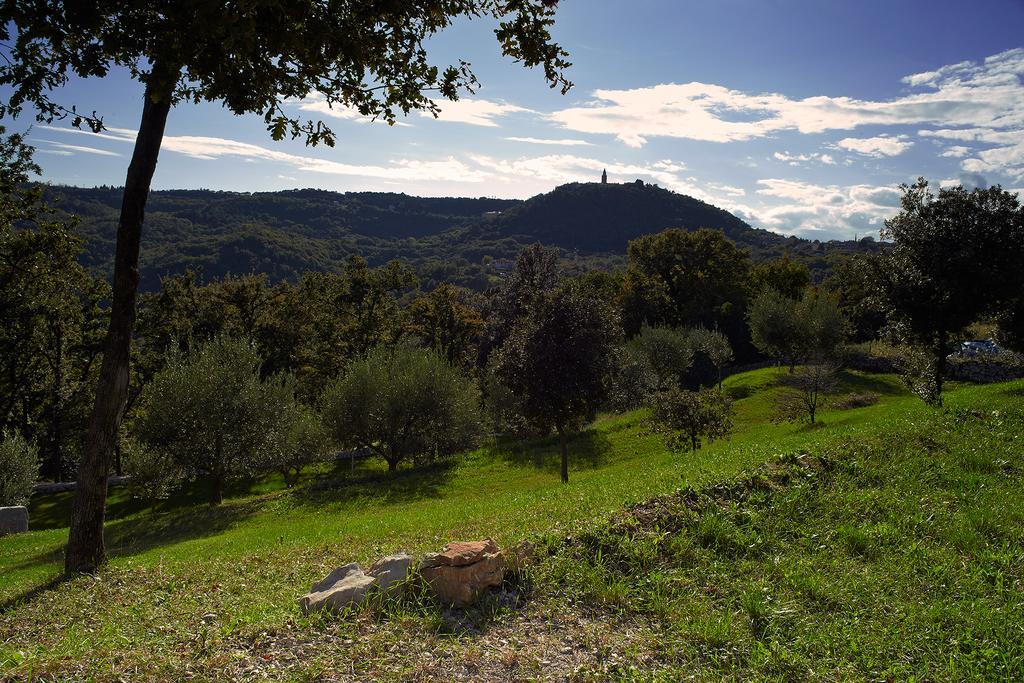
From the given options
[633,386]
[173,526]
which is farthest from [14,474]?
[633,386]

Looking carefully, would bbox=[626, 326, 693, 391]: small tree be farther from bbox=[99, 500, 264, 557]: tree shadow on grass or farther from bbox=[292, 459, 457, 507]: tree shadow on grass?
bbox=[99, 500, 264, 557]: tree shadow on grass

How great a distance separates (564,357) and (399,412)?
13.3m

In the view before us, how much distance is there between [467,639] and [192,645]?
2.87 meters

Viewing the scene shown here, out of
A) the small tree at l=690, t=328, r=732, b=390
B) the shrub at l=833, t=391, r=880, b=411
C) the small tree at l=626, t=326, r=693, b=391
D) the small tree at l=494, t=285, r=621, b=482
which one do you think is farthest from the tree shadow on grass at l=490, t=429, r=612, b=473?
the small tree at l=690, t=328, r=732, b=390

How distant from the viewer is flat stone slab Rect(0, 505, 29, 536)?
21766 mm

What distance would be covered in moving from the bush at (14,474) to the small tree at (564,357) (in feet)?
77.1

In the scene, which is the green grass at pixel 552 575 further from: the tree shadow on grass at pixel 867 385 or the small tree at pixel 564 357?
the tree shadow on grass at pixel 867 385

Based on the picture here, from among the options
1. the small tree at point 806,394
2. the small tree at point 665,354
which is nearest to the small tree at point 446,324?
the small tree at point 665,354

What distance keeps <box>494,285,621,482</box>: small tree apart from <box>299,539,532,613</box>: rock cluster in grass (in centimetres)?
1262

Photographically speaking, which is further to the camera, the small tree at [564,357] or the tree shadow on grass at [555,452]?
the tree shadow on grass at [555,452]

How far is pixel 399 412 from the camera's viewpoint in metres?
30.0

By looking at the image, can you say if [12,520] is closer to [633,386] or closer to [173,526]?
[173,526]

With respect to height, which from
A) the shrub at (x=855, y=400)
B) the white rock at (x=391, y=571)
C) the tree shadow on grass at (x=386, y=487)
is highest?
the white rock at (x=391, y=571)

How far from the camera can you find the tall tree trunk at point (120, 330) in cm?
979
